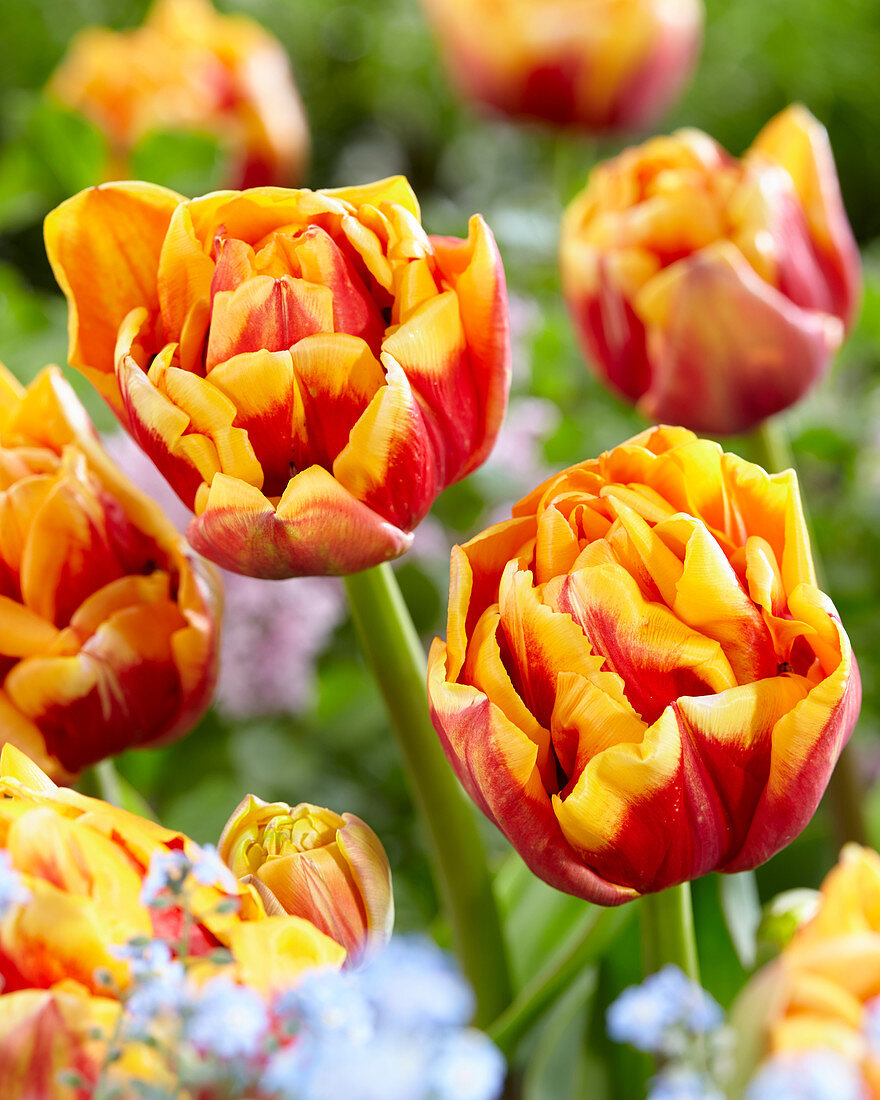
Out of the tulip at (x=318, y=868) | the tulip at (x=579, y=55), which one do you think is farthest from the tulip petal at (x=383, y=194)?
the tulip at (x=579, y=55)

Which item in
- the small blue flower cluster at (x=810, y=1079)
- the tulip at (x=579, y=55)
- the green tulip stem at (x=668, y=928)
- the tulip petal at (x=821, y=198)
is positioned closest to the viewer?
the small blue flower cluster at (x=810, y=1079)

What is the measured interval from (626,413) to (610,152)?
728 mm

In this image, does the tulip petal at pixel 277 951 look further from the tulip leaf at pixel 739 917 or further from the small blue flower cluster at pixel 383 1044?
the tulip leaf at pixel 739 917

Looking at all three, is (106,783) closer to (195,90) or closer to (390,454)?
(390,454)

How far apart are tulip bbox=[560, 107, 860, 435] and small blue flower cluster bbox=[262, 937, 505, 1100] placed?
202 mm

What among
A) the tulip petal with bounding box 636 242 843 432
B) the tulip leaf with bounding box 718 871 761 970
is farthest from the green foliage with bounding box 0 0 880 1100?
the tulip petal with bounding box 636 242 843 432

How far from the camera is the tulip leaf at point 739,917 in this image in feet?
0.93

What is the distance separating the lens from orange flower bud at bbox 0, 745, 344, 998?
15 cm

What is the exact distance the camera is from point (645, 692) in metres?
0.19

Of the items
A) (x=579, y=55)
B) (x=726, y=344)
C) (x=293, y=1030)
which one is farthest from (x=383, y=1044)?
(x=579, y=55)

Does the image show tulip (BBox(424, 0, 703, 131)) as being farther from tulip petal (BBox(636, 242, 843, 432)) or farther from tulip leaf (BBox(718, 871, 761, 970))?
tulip leaf (BBox(718, 871, 761, 970))

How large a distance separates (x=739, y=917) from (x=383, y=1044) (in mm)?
187

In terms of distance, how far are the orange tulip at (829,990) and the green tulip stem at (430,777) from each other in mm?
109

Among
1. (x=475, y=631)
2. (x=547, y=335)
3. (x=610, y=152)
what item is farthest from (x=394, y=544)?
(x=610, y=152)
